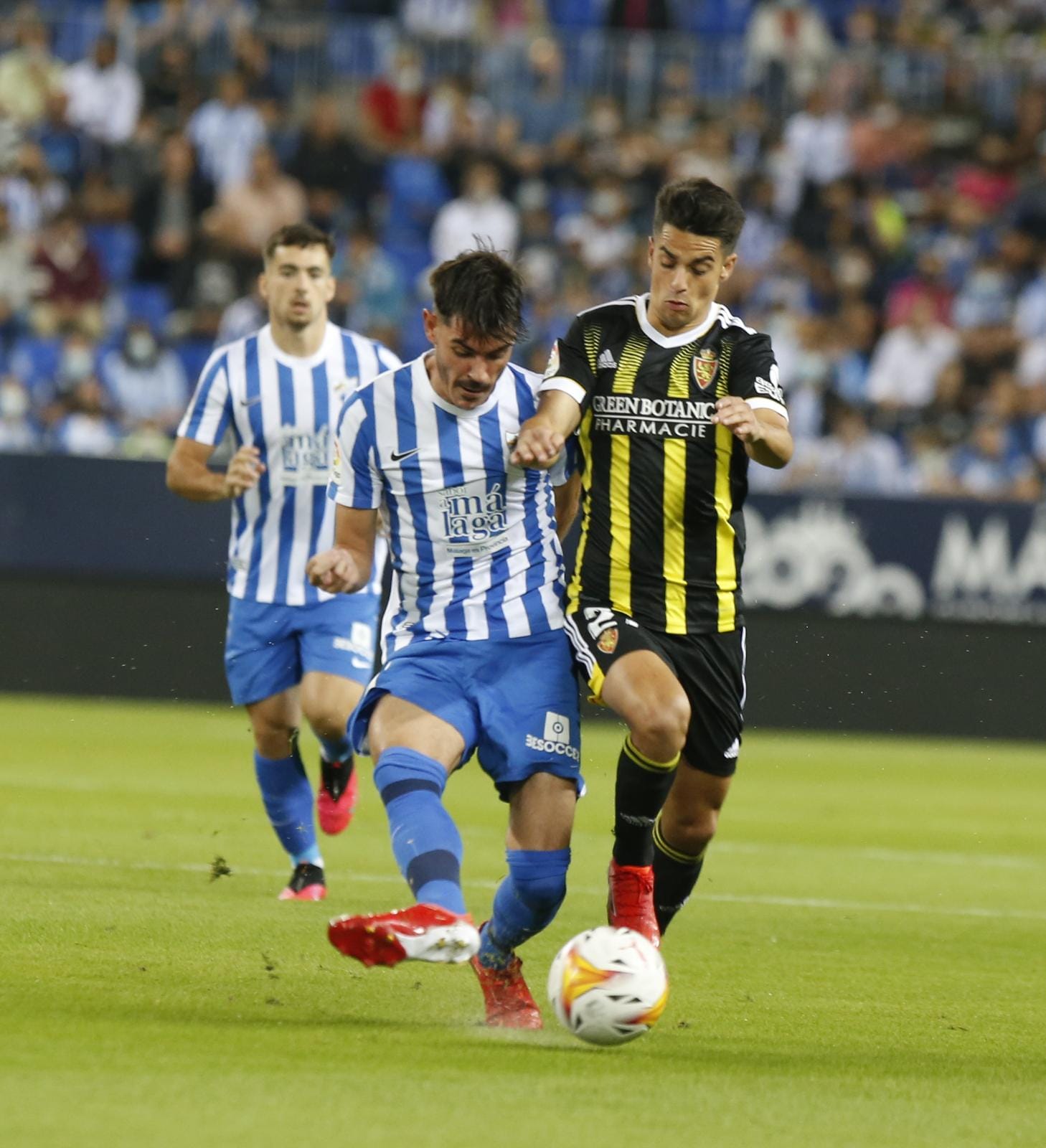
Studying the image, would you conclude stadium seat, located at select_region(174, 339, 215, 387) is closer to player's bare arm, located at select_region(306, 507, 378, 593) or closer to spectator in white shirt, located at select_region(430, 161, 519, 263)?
spectator in white shirt, located at select_region(430, 161, 519, 263)

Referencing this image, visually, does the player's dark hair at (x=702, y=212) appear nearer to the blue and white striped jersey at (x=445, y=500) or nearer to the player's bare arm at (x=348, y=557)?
the blue and white striped jersey at (x=445, y=500)

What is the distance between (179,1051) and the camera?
4.63 metres

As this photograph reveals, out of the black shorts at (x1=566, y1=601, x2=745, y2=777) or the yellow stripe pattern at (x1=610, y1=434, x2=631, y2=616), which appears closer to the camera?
the black shorts at (x1=566, y1=601, x2=745, y2=777)

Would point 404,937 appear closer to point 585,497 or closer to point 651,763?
point 651,763

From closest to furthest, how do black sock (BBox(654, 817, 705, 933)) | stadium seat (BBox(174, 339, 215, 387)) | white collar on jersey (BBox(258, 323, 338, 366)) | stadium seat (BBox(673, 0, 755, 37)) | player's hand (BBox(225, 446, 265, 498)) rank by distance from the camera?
black sock (BBox(654, 817, 705, 933)), player's hand (BBox(225, 446, 265, 498)), white collar on jersey (BBox(258, 323, 338, 366)), stadium seat (BBox(174, 339, 215, 387)), stadium seat (BBox(673, 0, 755, 37))

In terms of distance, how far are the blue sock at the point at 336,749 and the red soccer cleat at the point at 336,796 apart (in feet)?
0.17

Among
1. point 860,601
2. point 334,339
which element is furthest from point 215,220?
point 334,339

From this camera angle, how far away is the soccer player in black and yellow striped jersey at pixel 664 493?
18.1 feet

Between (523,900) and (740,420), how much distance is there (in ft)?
4.34

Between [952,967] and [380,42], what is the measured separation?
14.1 meters

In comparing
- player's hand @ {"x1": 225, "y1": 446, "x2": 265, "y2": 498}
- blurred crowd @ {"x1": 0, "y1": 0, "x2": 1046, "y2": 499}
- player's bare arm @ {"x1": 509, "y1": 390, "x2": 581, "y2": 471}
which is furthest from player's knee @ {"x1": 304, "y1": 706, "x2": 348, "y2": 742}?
blurred crowd @ {"x1": 0, "y1": 0, "x2": 1046, "y2": 499}

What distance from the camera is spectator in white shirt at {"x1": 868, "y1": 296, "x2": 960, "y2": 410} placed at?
1683 cm

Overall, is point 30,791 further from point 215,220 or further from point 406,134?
point 406,134

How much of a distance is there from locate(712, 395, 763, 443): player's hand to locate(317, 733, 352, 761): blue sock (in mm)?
2994
